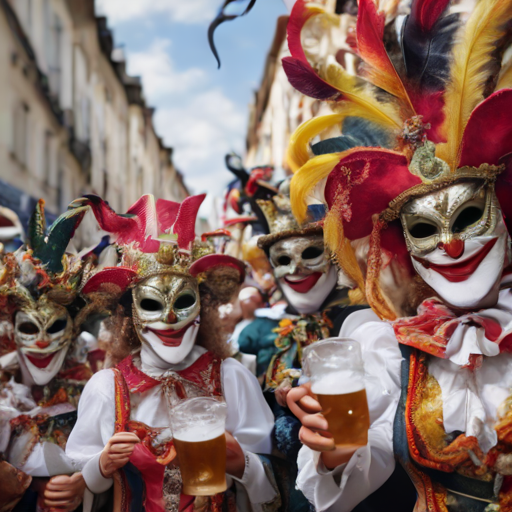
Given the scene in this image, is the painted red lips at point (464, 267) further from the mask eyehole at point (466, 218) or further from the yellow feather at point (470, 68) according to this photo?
the yellow feather at point (470, 68)

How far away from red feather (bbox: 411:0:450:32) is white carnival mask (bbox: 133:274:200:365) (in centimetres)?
157

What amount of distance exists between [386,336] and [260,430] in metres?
0.84

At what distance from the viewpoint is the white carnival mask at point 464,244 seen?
202cm

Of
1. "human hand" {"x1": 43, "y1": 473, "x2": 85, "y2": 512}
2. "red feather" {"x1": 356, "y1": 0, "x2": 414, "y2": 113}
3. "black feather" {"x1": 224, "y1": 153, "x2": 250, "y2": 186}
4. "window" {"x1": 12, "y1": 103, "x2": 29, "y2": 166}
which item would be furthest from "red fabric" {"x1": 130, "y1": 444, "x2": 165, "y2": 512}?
"window" {"x1": 12, "y1": 103, "x2": 29, "y2": 166}

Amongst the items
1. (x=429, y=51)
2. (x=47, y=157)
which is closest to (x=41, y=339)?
(x=429, y=51)

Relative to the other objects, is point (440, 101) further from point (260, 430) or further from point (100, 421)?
point (100, 421)

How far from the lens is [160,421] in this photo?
2.62 m

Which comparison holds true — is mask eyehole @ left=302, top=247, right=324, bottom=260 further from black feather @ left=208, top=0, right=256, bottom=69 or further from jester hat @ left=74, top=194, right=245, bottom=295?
black feather @ left=208, top=0, right=256, bottom=69

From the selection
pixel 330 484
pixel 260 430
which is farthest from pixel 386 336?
pixel 260 430

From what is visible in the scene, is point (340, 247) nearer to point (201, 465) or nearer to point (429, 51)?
point (429, 51)

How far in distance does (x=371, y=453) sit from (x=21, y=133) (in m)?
10.5

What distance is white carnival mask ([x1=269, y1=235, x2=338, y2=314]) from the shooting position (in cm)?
332

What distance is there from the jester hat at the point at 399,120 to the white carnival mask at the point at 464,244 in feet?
0.23

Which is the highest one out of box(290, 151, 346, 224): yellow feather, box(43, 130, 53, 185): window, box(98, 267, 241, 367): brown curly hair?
box(290, 151, 346, 224): yellow feather
